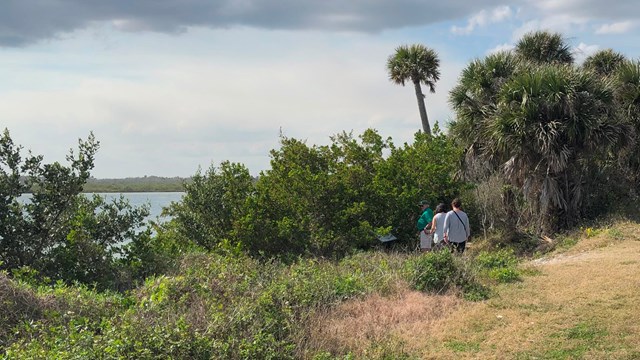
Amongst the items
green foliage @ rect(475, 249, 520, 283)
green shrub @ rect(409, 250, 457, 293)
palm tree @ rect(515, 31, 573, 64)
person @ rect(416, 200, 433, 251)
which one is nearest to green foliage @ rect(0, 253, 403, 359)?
green shrub @ rect(409, 250, 457, 293)

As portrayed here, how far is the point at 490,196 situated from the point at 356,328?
1198 centimetres

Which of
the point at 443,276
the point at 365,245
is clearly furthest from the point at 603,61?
the point at 443,276

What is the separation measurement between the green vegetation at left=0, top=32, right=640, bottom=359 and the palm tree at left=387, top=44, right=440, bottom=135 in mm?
5772

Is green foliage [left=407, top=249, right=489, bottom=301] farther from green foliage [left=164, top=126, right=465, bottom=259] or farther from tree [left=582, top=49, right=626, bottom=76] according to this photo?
tree [left=582, top=49, right=626, bottom=76]

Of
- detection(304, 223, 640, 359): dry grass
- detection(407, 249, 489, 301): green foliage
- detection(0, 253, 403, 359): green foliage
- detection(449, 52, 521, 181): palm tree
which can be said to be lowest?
detection(304, 223, 640, 359): dry grass

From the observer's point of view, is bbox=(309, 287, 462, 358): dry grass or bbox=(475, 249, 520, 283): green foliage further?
bbox=(475, 249, 520, 283): green foliage

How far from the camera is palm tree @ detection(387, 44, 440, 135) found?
30.0 m

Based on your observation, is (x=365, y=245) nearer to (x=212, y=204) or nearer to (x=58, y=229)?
(x=212, y=204)

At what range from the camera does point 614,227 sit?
1636cm

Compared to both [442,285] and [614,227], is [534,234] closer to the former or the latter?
[614,227]

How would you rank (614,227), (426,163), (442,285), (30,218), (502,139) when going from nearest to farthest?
1. (442,285)
2. (30,218)
3. (614,227)
4. (502,139)
5. (426,163)

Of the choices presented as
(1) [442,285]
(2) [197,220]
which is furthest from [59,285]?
(2) [197,220]

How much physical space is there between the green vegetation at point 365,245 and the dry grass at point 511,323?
0.04 meters

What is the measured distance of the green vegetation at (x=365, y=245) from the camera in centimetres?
723
